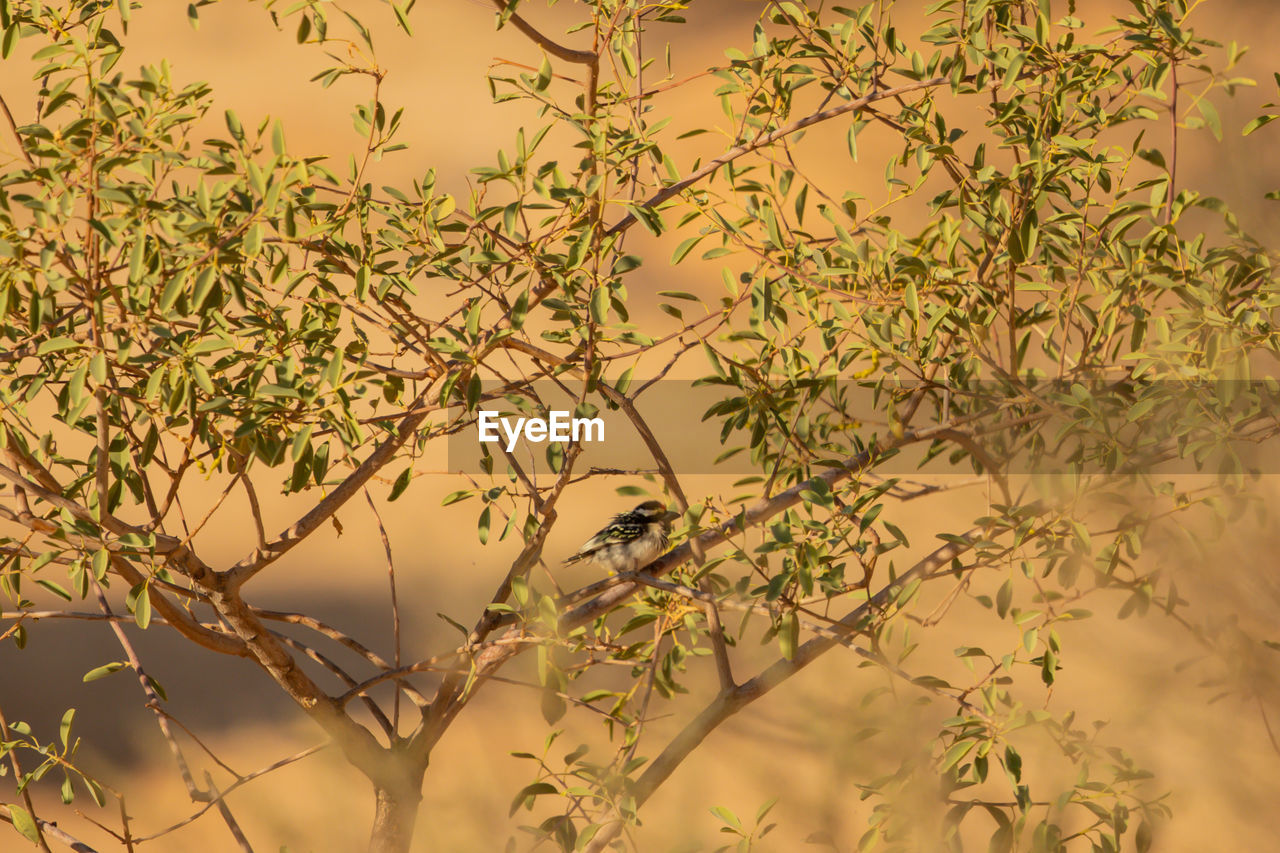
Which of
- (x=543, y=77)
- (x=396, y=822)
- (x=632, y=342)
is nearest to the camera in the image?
(x=543, y=77)

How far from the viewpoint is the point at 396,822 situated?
2.17 m

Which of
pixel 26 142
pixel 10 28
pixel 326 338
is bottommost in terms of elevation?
pixel 326 338

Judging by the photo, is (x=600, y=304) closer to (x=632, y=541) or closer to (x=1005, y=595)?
(x=1005, y=595)

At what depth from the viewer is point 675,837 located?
215cm

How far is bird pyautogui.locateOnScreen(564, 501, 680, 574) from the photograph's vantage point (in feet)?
8.82

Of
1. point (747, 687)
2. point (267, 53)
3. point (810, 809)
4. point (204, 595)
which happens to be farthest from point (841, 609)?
point (267, 53)

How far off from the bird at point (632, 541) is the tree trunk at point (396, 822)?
0.77 meters

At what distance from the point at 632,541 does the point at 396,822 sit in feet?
2.92

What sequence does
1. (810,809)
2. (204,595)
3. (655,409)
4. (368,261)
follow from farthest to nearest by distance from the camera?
(655,409) < (810,809) < (204,595) < (368,261)

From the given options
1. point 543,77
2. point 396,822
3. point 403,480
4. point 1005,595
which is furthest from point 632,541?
point 543,77

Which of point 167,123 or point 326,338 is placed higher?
point 167,123

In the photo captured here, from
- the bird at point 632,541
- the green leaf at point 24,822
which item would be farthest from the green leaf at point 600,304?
the green leaf at point 24,822

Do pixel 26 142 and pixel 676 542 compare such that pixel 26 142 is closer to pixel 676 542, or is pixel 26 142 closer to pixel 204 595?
pixel 204 595

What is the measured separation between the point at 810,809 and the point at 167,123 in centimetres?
324
